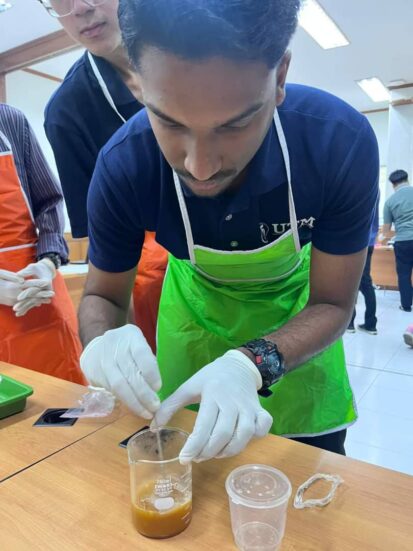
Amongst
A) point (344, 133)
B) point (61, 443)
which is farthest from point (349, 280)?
point (61, 443)

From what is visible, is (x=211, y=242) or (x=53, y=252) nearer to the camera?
(x=211, y=242)

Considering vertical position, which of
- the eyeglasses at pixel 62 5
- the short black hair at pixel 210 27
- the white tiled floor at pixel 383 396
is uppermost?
the eyeglasses at pixel 62 5

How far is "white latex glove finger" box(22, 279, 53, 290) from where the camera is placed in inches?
57.1

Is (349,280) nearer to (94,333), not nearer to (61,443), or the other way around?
(94,333)

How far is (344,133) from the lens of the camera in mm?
927

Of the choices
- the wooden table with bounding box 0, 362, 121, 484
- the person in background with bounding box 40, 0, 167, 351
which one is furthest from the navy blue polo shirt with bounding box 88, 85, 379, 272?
the person in background with bounding box 40, 0, 167, 351

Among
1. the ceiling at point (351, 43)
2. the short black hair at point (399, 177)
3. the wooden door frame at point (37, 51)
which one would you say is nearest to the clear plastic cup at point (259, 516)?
the ceiling at point (351, 43)

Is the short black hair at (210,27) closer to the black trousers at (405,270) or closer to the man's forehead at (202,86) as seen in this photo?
the man's forehead at (202,86)

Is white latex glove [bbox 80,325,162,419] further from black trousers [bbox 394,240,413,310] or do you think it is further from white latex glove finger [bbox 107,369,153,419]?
black trousers [bbox 394,240,413,310]

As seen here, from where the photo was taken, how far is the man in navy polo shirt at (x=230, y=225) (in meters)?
0.65

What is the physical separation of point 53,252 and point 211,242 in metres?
0.84

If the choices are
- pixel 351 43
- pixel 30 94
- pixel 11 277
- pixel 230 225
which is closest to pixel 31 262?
pixel 11 277

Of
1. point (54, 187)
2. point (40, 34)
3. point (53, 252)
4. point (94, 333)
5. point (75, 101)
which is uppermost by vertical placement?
point (40, 34)

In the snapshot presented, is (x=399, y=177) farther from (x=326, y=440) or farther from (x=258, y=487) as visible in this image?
(x=258, y=487)
